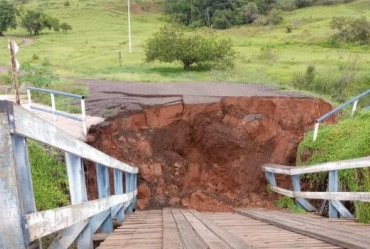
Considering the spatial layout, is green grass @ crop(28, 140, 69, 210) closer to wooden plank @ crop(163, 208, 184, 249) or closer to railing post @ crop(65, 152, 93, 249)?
wooden plank @ crop(163, 208, 184, 249)

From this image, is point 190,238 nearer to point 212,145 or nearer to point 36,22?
point 212,145

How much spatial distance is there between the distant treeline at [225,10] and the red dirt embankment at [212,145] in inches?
1978

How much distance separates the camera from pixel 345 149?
900 centimetres

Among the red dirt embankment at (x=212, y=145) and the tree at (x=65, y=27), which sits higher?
the tree at (x=65, y=27)

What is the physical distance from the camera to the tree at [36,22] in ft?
185

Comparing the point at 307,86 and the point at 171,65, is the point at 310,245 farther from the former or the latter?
the point at 171,65

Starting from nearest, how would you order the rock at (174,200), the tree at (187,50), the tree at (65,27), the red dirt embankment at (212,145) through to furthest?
1. the rock at (174,200)
2. the red dirt embankment at (212,145)
3. the tree at (187,50)
4. the tree at (65,27)

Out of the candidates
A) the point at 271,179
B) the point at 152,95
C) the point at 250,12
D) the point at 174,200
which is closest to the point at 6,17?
the point at 250,12

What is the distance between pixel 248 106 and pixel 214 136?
1477mm

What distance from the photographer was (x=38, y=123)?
2.20m

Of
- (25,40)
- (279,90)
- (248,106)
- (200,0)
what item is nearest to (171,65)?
(279,90)

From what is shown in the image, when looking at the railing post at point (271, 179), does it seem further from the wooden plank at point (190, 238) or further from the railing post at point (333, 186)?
the wooden plank at point (190, 238)

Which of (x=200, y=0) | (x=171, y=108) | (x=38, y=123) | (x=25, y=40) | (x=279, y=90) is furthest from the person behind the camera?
(x=200, y=0)

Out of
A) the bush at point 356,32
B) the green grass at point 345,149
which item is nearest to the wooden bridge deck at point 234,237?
the green grass at point 345,149
